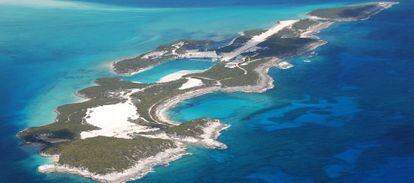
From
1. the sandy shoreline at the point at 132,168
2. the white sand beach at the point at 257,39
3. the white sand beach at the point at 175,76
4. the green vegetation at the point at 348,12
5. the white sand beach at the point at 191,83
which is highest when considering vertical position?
the green vegetation at the point at 348,12

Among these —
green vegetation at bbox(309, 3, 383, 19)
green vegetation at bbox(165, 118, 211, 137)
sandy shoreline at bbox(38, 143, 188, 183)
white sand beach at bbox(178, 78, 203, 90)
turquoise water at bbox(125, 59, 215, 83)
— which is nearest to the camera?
sandy shoreline at bbox(38, 143, 188, 183)

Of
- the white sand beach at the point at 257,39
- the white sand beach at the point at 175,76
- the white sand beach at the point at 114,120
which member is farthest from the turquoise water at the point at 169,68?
the white sand beach at the point at 114,120

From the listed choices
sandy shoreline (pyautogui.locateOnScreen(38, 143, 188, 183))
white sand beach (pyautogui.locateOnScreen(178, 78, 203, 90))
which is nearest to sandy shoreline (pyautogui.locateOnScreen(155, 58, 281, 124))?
white sand beach (pyautogui.locateOnScreen(178, 78, 203, 90))

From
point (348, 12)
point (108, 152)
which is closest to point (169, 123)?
point (108, 152)

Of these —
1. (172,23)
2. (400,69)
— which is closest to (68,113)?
(400,69)

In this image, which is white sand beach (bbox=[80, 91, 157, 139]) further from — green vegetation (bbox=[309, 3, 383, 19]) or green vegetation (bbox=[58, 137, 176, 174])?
green vegetation (bbox=[309, 3, 383, 19])

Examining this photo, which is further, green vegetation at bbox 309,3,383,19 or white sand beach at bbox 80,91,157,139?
green vegetation at bbox 309,3,383,19

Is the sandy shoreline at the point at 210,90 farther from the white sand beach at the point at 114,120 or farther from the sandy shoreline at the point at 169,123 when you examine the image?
the white sand beach at the point at 114,120

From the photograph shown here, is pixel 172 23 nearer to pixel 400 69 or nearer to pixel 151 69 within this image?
pixel 151 69

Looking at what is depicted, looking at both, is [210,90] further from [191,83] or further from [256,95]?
[256,95]
